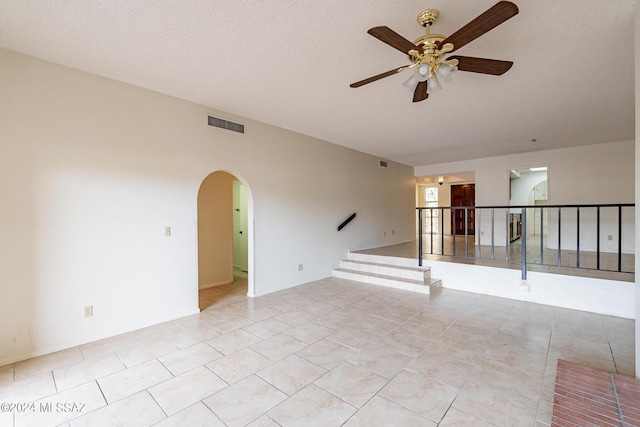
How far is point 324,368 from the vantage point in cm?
232

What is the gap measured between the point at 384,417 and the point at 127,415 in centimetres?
Answer: 167

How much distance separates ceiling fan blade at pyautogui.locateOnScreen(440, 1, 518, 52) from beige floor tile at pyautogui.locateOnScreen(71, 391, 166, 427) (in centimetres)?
312


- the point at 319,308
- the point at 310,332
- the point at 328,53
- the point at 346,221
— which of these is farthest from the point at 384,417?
the point at 346,221

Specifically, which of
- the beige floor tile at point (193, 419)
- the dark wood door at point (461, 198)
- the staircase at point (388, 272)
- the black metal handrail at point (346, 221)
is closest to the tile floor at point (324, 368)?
the beige floor tile at point (193, 419)

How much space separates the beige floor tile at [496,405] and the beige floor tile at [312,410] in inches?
30.9

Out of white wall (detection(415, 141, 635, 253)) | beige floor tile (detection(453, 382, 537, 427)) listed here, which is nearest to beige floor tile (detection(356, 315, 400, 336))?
beige floor tile (detection(453, 382, 537, 427))

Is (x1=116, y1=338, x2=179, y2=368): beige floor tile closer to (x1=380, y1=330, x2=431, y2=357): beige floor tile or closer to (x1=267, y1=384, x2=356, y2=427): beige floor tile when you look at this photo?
(x1=267, y1=384, x2=356, y2=427): beige floor tile

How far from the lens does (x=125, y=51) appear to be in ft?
8.14

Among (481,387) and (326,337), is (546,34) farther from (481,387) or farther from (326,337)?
(326,337)

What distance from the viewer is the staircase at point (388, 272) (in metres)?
4.64

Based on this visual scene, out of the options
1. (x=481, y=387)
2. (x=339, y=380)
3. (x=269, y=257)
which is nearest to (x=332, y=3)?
(x=339, y=380)

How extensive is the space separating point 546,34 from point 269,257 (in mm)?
4133

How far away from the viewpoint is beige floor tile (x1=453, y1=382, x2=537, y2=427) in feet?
5.65

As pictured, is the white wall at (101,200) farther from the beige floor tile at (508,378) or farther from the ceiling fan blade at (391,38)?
the beige floor tile at (508,378)
